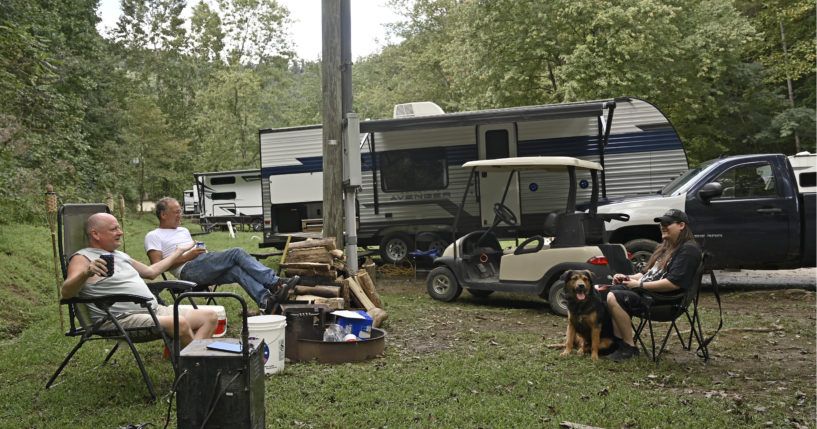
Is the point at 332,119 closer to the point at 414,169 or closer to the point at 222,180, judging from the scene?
the point at 414,169

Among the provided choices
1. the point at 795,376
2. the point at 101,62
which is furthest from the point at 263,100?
the point at 795,376

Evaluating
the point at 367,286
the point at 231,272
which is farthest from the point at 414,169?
the point at 231,272

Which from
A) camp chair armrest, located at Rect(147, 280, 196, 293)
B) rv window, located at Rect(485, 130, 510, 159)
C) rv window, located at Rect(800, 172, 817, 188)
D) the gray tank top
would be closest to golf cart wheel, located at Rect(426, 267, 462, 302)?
rv window, located at Rect(485, 130, 510, 159)

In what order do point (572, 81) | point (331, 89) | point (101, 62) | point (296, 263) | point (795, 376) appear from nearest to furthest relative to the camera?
1. point (795, 376)
2. point (296, 263)
3. point (331, 89)
4. point (572, 81)
5. point (101, 62)

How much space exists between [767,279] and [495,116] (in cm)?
517

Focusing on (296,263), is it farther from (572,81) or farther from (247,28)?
(247,28)

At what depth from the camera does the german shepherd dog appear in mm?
4852

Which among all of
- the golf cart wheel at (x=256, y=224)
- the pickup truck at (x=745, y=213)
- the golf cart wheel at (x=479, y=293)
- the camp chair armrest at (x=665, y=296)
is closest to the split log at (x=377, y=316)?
the golf cart wheel at (x=479, y=293)

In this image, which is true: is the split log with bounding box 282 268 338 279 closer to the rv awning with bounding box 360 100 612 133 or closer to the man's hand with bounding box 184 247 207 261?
the man's hand with bounding box 184 247 207 261

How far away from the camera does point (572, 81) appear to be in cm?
1644

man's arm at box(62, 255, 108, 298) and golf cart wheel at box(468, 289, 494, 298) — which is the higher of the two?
man's arm at box(62, 255, 108, 298)

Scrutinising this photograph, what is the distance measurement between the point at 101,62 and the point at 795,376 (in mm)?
31367

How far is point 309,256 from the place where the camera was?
6750 millimetres

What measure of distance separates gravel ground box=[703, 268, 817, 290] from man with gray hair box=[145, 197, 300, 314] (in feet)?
22.9
